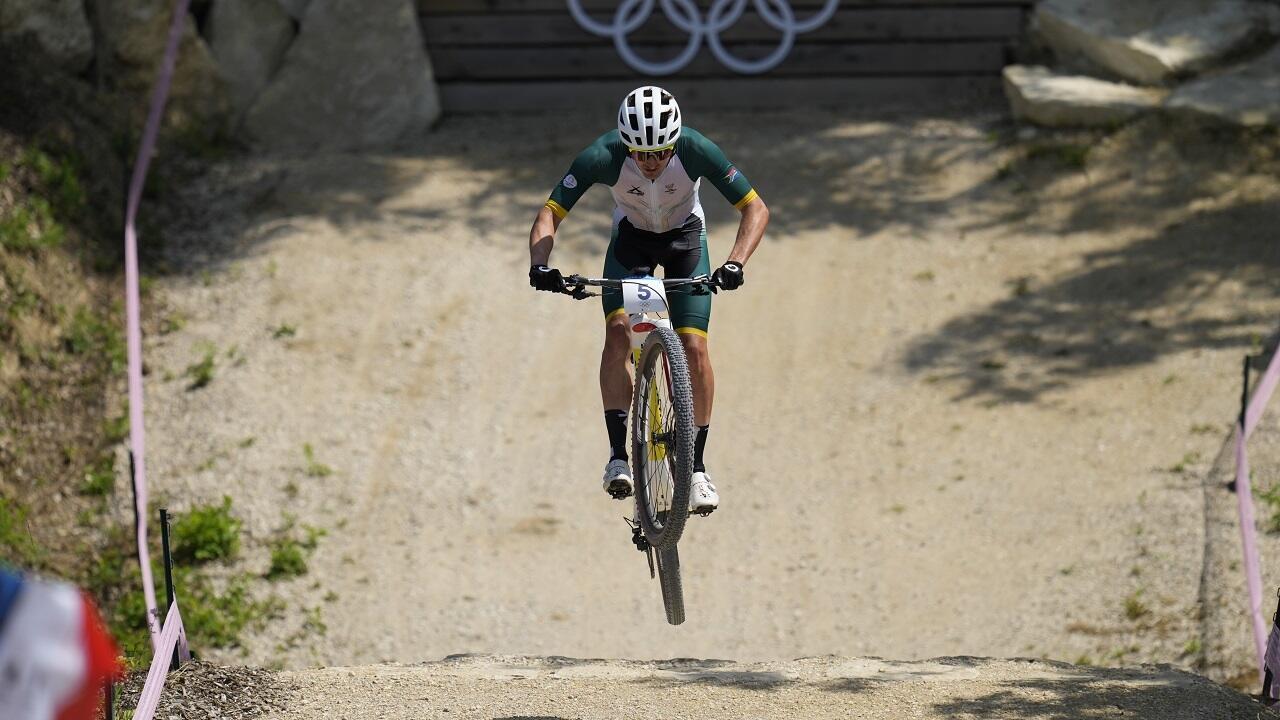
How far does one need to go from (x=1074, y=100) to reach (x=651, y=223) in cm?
1125

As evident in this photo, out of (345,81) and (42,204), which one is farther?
(345,81)

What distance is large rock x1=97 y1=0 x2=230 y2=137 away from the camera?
1767 cm

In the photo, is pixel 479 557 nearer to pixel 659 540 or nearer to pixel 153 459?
pixel 153 459

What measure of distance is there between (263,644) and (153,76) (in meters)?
8.77

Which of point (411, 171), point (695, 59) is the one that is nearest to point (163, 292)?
point (411, 171)

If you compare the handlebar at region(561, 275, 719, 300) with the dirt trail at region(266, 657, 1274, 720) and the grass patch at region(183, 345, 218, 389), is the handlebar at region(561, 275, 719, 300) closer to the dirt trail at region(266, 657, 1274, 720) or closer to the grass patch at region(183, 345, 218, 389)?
the dirt trail at region(266, 657, 1274, 720)

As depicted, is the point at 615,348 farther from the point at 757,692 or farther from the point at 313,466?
the point at 313,466

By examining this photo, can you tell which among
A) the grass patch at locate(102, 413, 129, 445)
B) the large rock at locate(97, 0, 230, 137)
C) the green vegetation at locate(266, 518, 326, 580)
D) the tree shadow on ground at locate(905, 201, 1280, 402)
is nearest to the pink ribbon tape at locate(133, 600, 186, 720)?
the green vegetation at locate(266, 518, 326, 580)

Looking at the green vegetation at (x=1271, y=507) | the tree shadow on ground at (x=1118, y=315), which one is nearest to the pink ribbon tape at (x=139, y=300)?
the tree shadow on ground at (x=1118, y=315)

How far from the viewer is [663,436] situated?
7.58m

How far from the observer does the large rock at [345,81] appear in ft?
61.5

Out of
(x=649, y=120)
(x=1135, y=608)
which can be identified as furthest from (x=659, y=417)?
(x=1135, y=608)

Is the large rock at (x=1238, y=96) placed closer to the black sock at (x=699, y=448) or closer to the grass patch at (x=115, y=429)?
the black sock at (x=699, y=448)

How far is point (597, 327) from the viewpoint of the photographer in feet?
51.8
